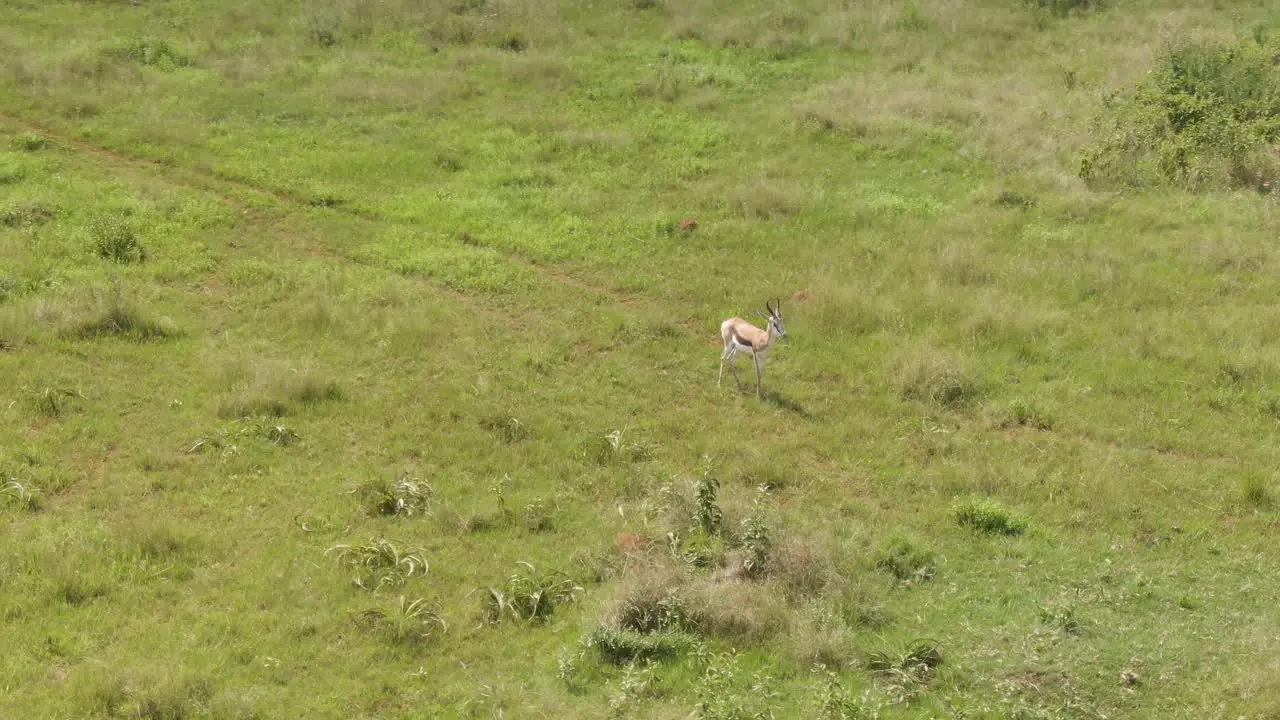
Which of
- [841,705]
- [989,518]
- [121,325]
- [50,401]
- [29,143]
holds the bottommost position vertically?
[841,705]

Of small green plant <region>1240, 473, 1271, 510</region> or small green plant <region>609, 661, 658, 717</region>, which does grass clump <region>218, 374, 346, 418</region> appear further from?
small green plant <region>1240, 473, 1271, 510</region>

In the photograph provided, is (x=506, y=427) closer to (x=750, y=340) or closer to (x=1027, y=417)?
(x=750, y=340)

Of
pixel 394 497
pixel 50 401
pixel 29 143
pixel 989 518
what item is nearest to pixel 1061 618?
pixel 989 518

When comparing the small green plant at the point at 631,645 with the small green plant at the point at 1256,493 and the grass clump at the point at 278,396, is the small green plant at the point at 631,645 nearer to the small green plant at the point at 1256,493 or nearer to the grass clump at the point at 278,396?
the grass clump at the point at 278,396

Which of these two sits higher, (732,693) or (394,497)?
(394,497)

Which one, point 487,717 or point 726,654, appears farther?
point 726,654

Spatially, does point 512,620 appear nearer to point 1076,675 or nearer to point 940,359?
point 1076,675

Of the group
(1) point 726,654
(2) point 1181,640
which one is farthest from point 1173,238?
(1) point 726,654
